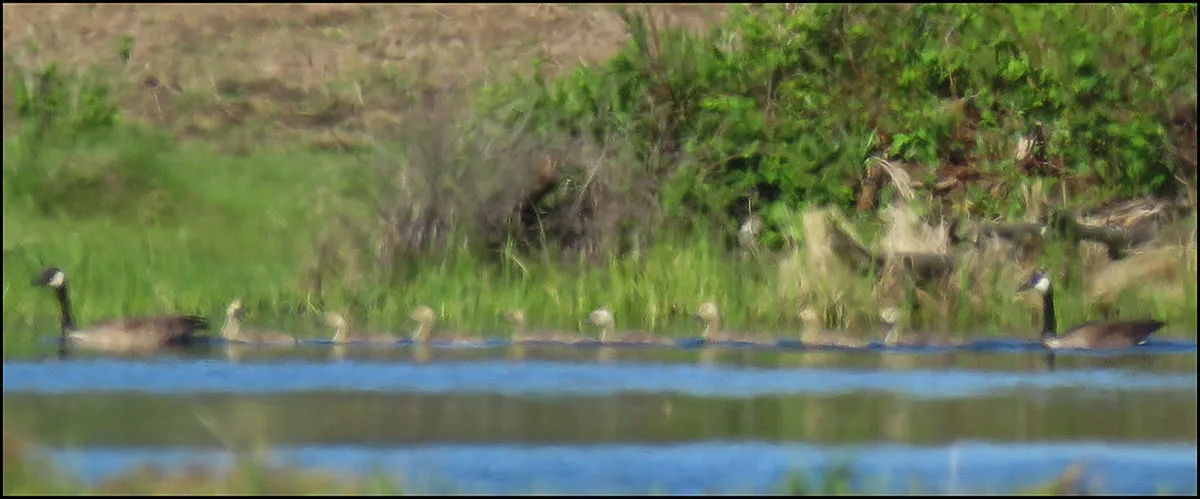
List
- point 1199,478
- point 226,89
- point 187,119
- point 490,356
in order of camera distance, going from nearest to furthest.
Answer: point 1199,478 < point 490,356 < point 187,119 < point 226,89

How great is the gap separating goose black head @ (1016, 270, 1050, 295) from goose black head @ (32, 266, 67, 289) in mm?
5804

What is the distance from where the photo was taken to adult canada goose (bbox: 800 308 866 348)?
1422cm

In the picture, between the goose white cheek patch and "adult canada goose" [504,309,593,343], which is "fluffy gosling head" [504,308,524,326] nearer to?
"adult canada goose" [504,309,593,343]

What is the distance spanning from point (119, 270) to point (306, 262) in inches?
53.7

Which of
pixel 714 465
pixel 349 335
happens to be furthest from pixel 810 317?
pixel 714 465

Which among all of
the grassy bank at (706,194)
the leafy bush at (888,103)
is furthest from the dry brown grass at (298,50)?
the leafy bush at (888,103)

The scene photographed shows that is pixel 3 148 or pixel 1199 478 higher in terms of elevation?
pixel 3 148

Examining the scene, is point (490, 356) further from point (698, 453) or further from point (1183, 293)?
point (1183, 293)

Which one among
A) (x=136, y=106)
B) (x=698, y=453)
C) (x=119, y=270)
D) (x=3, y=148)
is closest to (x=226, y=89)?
(x=136, y=106)

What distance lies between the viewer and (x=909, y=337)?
14445 millimetres

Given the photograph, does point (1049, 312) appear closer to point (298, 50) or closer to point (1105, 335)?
point (1105, 335)

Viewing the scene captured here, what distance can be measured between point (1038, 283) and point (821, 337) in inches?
57.8

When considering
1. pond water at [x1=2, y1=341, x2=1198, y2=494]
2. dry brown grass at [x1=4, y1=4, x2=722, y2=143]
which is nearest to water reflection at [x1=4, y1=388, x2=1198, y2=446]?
pond water at [x1=2, y1=341, x2=1198, y2=494]

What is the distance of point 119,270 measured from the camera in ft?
55.1
